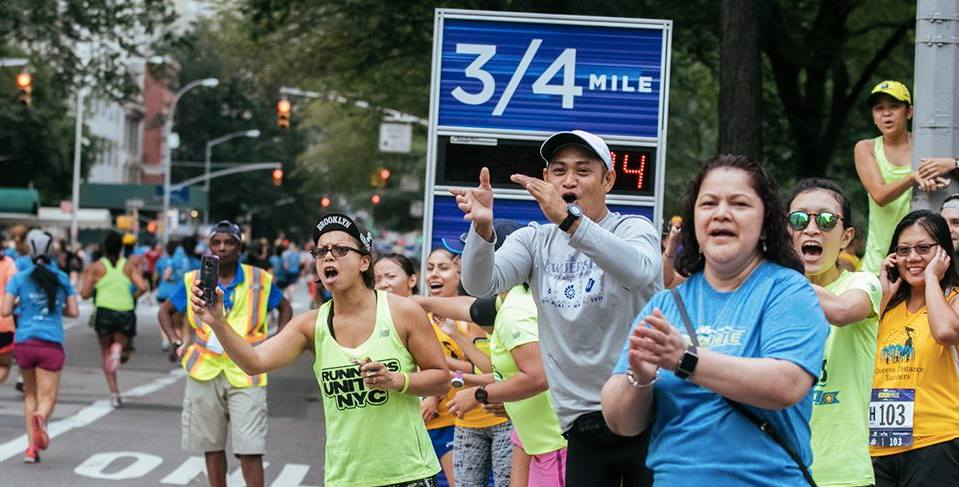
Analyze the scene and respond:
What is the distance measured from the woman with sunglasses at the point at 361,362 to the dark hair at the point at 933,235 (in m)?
1.99

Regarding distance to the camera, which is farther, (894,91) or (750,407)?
(894,91)

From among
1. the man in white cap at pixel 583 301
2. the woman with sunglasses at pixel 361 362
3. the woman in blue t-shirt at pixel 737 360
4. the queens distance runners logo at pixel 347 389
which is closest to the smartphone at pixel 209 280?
the woman with sunglasses at pixel 361 362

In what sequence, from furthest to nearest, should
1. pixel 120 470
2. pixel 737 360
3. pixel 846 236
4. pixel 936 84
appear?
pixel 120 470 < pixel 936 84 < pixel 846 236 < pixel 737 360

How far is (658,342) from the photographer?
3.79 metres

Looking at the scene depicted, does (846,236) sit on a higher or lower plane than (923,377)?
higher

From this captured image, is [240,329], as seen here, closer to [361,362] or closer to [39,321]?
[39,321]

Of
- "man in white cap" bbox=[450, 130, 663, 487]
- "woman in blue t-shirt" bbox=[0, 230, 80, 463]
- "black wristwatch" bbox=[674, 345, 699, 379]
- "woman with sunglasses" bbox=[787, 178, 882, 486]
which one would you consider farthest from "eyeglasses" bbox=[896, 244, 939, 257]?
"woman in blue t-shirt" bbox=[0, 230, 80, 463]

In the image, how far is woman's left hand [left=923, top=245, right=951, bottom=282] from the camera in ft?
21.7

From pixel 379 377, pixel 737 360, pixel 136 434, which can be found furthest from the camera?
pixel 136 434

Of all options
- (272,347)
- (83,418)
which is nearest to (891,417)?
(272,347)

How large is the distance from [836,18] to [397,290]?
15004 millimetres

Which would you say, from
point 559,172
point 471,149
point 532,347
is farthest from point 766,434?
point 471,149

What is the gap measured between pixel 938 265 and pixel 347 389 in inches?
98.1

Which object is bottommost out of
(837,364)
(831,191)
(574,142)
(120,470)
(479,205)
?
(120,470)
